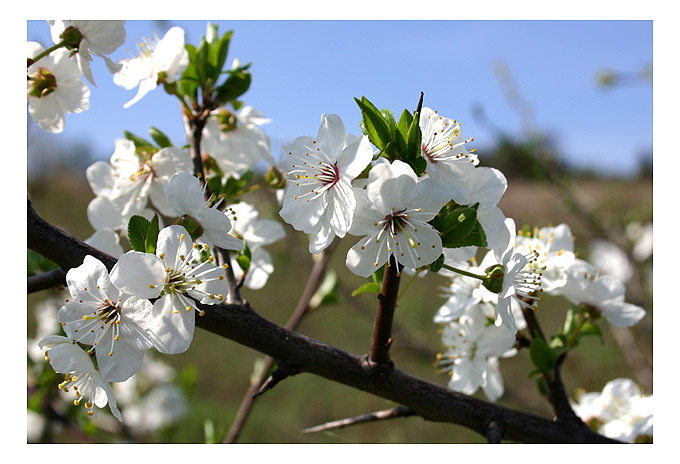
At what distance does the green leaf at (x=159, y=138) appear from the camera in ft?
2.87

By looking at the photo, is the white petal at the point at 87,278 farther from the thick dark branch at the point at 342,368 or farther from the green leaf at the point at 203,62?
the green leaf at the point at 203,62

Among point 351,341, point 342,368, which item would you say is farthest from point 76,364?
point 351,341

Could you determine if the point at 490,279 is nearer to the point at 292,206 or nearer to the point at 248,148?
the point at 292,206

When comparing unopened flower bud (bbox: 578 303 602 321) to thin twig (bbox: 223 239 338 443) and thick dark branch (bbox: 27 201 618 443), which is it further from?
thin twig (bbox: 223 239 338 443)

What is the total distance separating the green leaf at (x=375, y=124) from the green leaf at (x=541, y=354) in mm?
414

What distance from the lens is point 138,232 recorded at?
0.63m

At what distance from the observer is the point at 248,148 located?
957mm

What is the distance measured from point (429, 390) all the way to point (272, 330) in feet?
0.76

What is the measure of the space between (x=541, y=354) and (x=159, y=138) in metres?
0.68

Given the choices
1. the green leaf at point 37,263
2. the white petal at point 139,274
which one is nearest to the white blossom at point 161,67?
the green leaf at point 37,263

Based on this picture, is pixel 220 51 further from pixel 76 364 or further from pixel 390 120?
pixel 76 364

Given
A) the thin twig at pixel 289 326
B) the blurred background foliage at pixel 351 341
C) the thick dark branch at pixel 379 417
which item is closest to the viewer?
the thick dark branch at pixel 379 417
